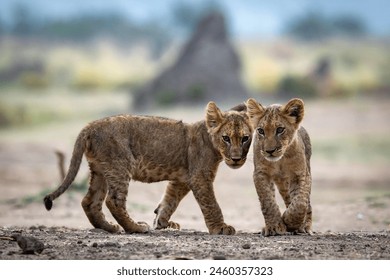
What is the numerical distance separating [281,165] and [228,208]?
6.85 m

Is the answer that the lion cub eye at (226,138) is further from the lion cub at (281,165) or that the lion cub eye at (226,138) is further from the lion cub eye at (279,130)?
the lion cub eye at (279,130)

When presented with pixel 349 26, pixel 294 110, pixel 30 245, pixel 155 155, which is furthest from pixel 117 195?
pixel 349 26

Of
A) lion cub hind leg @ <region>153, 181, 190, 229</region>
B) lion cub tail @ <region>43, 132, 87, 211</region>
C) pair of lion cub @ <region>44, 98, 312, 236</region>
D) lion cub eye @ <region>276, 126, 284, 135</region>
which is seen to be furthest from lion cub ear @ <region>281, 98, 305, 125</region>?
lion cub tail @ <region>43, 132, 87, 211</region>

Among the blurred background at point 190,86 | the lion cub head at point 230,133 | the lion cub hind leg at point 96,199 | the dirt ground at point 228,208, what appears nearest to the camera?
the dirt ground at point 228,208

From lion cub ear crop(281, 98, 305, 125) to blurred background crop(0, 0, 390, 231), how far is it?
11.7 feet

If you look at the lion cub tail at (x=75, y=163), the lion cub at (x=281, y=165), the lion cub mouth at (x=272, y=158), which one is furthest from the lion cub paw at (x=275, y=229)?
the lion cub tail at (x=75, y=163)

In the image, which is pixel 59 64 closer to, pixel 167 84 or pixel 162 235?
pixel 167 84

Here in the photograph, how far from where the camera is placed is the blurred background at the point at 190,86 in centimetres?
1603

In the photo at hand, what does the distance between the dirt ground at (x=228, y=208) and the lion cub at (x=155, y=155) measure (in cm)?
30

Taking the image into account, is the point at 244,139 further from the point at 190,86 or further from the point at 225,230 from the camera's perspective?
the point at 190,86

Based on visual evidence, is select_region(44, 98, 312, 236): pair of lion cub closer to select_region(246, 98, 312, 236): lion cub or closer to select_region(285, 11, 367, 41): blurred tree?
select_region(246, 98, 312, 236): lion cub

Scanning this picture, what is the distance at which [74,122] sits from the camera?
32781 mm

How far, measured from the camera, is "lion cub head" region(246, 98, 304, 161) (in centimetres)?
848

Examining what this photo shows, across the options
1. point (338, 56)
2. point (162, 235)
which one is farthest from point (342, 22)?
point (162, 235)
